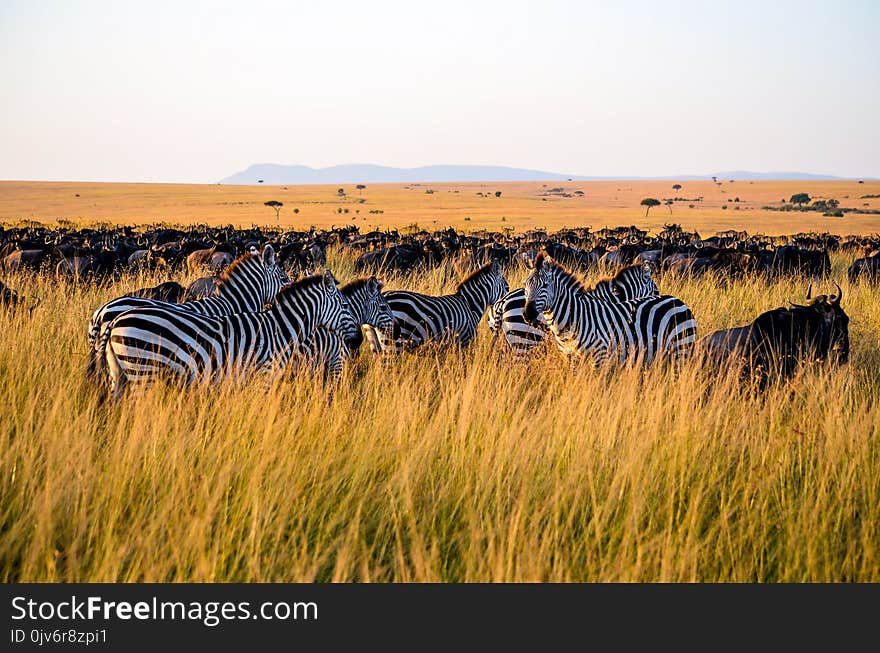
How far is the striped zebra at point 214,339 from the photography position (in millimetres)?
5648

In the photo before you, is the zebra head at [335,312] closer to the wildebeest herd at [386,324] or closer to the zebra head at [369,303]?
the wildebeest herd at [386,324]

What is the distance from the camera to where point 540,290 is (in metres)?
7.65

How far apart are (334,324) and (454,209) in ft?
267

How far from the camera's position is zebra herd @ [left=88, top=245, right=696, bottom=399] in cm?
579

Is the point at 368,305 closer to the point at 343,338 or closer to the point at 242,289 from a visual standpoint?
the point at 343,338

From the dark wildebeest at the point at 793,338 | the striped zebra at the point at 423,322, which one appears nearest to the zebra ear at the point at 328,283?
the striped zebra at the point at 423,322

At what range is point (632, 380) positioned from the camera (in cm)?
650

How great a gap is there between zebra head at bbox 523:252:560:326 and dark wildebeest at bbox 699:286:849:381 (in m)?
1.62

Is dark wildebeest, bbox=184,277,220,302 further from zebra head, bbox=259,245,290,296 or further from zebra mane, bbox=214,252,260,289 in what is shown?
zebra mane, bbox=214,252,260,289

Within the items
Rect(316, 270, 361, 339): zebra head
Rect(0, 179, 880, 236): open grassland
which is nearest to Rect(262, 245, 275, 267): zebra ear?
Rect(316, 270, 361, 339): zebra head

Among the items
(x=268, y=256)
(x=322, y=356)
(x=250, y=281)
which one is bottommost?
(x=322, y=356)

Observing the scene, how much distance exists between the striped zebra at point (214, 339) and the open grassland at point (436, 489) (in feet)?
0.90

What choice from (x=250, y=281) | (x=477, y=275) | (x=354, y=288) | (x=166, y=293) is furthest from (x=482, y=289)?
(x=166, y=293)
